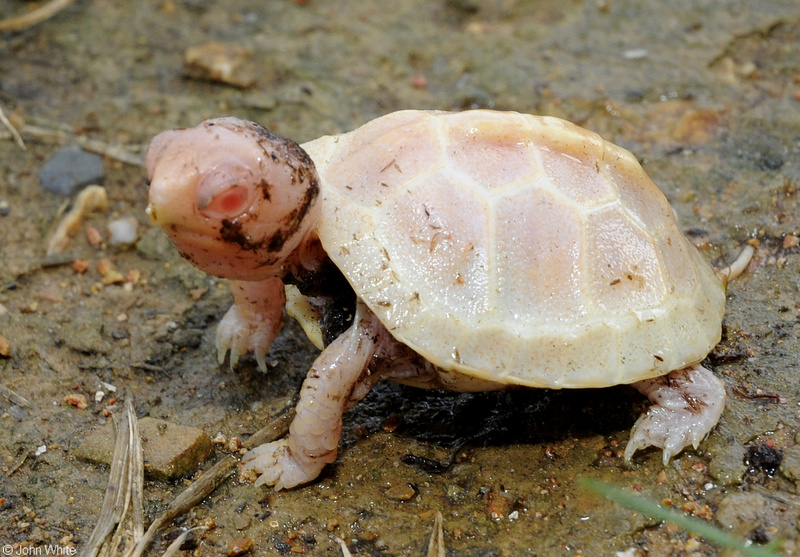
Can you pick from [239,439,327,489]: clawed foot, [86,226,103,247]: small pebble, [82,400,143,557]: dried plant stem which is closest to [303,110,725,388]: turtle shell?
[239,439,327,489]: clawed foot

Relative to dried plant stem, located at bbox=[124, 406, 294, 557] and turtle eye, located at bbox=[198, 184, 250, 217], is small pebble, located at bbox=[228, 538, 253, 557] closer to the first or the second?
dried plant stem, located at bbox=[124, 406, 294, 557]

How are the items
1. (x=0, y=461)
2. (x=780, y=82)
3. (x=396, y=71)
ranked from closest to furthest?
(x=0, y=461), (x=780, y=82), (x=396, y=71)

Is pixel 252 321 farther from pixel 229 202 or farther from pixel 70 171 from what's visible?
pixel 70 171

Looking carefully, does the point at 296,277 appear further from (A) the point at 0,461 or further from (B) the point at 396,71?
(B) the point at 396,71

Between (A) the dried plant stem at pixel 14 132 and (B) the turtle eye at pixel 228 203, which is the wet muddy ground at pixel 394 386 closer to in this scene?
(A) the dried plant stem at pixel 14 132

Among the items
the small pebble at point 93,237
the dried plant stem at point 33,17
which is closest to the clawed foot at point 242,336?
the small pebble at point 93,237

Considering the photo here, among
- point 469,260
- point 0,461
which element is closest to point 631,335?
point 469,260
